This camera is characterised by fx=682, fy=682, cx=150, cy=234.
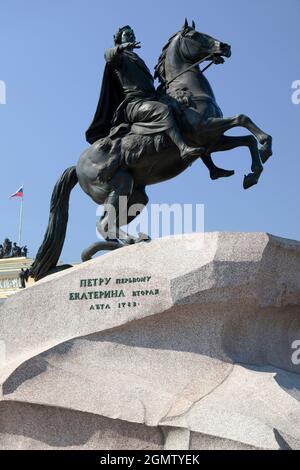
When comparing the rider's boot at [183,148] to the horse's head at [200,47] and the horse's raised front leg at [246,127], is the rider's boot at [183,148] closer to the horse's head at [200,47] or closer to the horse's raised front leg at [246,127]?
the horse's raised front leg at [246,127]

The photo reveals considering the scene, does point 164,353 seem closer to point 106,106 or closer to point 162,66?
point 106,106

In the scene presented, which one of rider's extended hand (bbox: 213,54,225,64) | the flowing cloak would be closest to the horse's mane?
the flowing cloak

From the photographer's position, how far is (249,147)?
25.4ft

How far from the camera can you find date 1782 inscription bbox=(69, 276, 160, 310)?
6484 millimetres

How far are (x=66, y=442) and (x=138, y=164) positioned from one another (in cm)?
327

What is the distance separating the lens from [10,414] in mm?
6344

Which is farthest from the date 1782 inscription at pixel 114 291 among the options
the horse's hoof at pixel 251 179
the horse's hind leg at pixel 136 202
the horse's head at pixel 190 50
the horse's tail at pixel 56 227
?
the horse's head at pixel 190 50

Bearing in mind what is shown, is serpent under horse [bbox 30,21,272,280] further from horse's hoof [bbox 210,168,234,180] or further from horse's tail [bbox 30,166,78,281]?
horse's hoof [bbox 210,168,234,180]

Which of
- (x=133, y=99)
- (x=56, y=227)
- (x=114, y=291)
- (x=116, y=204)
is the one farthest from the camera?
(x=56, y=227)

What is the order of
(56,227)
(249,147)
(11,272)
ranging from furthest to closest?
(11,272) → (56,227) → (249,147)

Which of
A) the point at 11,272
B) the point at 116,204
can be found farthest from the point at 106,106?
the point at 11,272

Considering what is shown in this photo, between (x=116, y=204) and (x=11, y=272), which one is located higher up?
(x=116, y=204)

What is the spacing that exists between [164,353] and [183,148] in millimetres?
2305

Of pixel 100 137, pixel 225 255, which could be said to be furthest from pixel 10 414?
pixel 100 137
